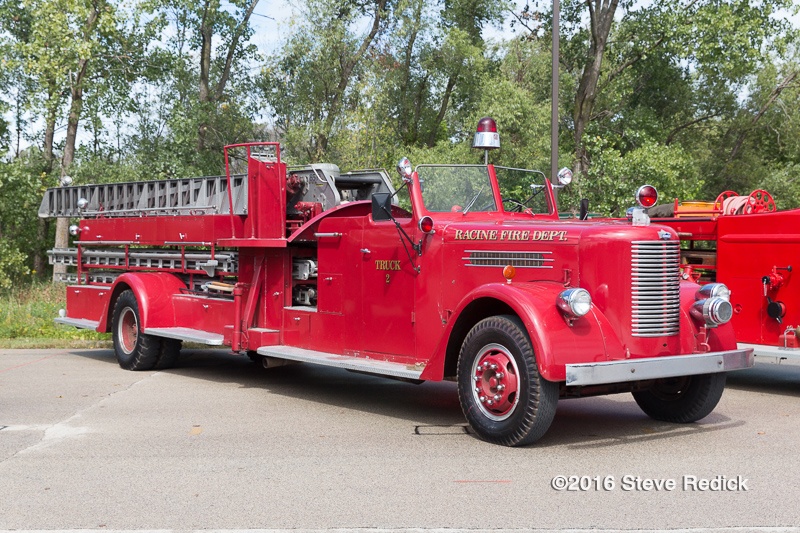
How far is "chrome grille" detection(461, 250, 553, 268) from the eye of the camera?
272 inches

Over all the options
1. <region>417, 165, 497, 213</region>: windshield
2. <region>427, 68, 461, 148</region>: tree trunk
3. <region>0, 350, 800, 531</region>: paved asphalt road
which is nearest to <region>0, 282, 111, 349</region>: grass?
<region>0, 350, 800, 531</region>: paved asphalt road

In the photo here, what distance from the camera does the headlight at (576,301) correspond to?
619 centimetres

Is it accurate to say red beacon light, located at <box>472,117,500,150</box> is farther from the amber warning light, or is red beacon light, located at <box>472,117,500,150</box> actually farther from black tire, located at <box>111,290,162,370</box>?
black tire, located at <box>111,290,162,370</box>

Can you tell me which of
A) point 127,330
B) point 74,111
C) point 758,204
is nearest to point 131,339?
point 127,330

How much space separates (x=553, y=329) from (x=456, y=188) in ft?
7.51

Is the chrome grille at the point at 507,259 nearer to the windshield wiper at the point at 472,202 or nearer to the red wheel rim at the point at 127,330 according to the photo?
the windshield wiper at the point at 472,202

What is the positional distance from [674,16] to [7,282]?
62.1 feet

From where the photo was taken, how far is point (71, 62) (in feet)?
62.2

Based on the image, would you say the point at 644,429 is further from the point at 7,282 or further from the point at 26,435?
the point at 7,282

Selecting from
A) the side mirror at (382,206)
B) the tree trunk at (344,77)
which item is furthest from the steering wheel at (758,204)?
the tree trunk at (344,77)

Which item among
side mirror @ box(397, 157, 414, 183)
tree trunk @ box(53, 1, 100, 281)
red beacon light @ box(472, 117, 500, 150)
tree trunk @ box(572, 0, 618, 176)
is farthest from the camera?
tree trunk @ box(572, 0, 618, 176)

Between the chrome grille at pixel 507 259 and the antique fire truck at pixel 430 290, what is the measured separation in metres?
0.02

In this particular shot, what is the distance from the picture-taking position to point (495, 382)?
6574 mm

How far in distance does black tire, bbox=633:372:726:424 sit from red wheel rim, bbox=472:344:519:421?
1475mm
